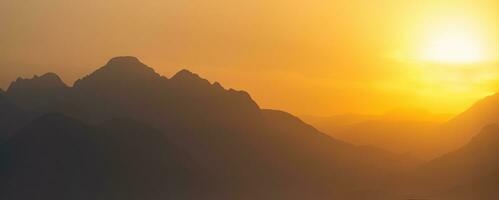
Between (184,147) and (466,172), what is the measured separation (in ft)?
10.0

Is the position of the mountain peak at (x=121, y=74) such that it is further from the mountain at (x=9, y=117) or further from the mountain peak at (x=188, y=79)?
the mountain at (x=9, y=117)

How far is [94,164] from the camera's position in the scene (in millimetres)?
6648

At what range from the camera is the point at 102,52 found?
255 inches

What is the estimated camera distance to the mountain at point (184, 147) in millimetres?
6484

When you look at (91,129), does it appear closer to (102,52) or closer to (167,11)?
(102,52)

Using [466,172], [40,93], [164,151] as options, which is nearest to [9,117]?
[40,93]

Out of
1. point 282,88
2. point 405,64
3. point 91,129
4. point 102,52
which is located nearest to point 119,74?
point 102,52

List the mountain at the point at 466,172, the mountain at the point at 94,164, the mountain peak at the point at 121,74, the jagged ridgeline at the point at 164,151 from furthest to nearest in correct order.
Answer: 1. the mountain at the point at 94,164
2. the jagged ridgeline at the point at 164,151
3. the mountain at the point at 466,172
4. the mountain peak at the point at 121,74

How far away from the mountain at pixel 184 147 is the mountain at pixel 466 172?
0.30m

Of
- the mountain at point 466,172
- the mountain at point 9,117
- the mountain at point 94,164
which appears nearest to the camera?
the mountain at point 466,172

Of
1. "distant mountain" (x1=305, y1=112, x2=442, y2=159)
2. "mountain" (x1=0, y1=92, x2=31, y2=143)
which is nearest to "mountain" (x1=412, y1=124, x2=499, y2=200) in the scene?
"distant mountain" (x1=305, y1=112, x2=442, y2=159)

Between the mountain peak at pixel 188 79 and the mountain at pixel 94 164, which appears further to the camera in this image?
the mountain at pixel 94 164

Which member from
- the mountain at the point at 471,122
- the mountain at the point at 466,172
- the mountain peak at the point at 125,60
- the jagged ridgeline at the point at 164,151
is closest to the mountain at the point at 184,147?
the jagged ridgeline at the point at 164,151

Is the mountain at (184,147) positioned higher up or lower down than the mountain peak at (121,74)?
lower down
